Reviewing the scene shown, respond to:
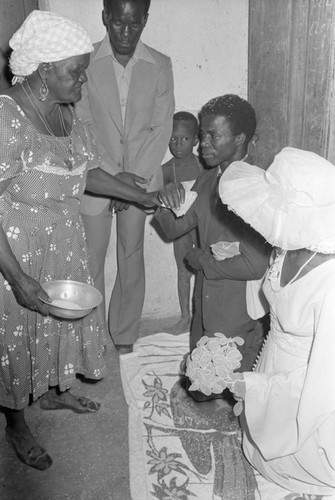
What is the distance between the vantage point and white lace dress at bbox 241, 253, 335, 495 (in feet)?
6.90

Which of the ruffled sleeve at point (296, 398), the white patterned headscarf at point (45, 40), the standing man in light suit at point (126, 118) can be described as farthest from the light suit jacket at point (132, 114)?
the ruffled sleeve at point (296, 398)

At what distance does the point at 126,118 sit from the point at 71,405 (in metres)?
1.88

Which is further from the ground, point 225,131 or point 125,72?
point 125,72

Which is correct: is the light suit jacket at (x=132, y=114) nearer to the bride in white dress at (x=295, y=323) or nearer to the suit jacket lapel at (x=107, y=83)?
the suit jacket lapel at (x=107, y=83)

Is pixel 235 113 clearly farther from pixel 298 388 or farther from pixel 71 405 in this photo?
pixel 71 405

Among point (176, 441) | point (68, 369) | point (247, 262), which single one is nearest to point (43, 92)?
point (247, 262)

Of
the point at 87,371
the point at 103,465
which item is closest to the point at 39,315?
the point at 87,371

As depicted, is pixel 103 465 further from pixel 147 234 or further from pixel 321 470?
pixel 147 234

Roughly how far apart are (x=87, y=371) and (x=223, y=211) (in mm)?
1195

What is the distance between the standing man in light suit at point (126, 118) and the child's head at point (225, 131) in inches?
24.2

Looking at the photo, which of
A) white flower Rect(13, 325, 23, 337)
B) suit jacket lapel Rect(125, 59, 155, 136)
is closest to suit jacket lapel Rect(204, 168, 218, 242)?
suit jacket lapel Rect(125, 59, 155, 136)

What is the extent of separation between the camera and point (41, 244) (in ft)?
8.36

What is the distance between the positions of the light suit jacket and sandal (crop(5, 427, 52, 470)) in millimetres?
1515

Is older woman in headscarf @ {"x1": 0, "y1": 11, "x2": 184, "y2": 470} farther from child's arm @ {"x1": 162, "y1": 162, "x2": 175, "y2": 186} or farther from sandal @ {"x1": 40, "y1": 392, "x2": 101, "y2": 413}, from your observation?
child's arm @ {"x1": 162, "y1": 162, "x2": 175, "y2": 186}
